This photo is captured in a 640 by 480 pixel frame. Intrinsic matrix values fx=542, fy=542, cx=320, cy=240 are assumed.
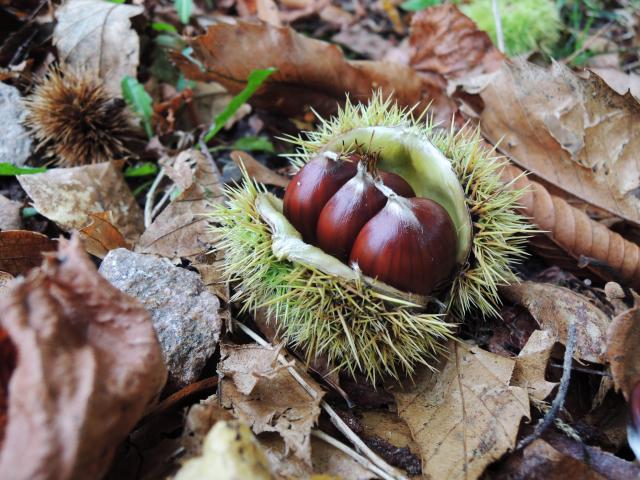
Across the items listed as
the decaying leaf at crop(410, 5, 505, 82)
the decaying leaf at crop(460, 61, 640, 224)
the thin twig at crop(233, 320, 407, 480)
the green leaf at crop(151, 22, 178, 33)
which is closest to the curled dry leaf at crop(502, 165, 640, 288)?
the decaying leaf at crop(460, 61, 640, 224)

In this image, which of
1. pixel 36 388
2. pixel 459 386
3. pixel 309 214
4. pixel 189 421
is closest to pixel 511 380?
pixel 459 386

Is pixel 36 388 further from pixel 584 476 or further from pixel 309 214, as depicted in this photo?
pixel 584 476

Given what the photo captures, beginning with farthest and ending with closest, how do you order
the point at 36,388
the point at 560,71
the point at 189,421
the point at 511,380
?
the point at 560,71, the point at 511,380, the point at 189,421, the point at 36,388

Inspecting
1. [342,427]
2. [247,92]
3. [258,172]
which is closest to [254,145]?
[247,92]

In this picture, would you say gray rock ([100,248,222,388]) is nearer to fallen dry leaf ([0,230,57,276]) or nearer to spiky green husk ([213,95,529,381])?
spiky green husk ([213,95,529,381])

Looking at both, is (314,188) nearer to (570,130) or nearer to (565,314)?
(565,314)

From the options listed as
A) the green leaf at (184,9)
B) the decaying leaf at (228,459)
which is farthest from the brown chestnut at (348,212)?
the green leaf at (184,9)
